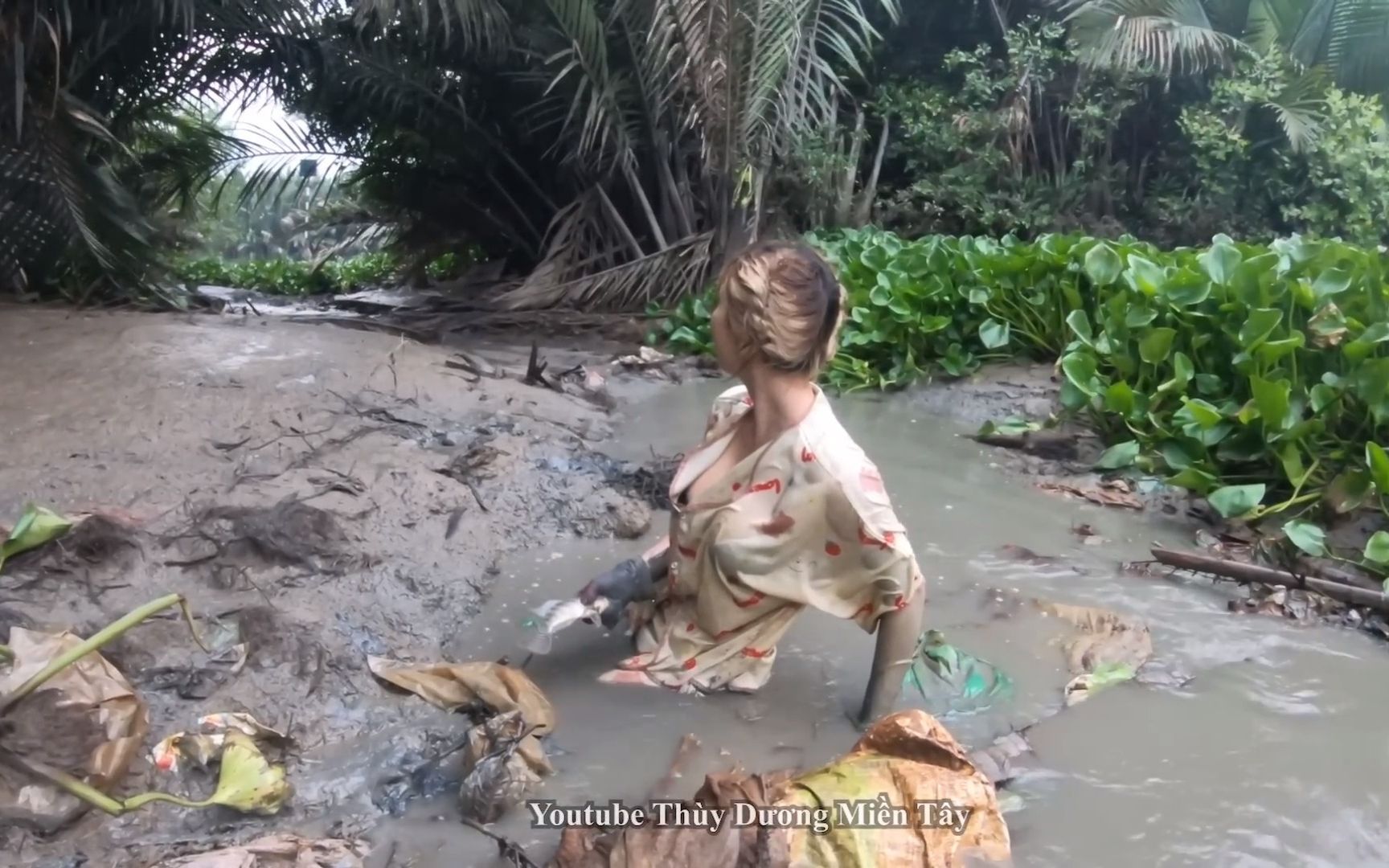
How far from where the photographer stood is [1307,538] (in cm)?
306

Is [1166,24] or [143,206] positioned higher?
[1166,24]

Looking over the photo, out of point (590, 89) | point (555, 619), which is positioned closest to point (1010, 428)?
point (555, 619)

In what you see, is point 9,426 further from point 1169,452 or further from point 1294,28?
point 1294,28

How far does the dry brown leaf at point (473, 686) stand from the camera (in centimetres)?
207

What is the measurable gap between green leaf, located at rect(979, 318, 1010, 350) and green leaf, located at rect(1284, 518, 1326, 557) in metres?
2.16

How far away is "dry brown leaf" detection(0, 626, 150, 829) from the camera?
164 centimetres

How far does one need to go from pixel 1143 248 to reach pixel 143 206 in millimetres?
6482

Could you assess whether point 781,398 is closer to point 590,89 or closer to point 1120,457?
point 1120,457

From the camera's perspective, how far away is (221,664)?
2.13 meters

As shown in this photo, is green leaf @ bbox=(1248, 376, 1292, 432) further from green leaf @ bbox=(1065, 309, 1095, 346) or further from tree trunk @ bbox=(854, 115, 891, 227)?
tree trunk @ bbox=(854, 115, 891, 227)

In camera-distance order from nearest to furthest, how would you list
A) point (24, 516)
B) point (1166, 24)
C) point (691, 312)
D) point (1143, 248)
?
point (24, 516) < point (1143, 248) < point (691, 312) < point (1166, 24)

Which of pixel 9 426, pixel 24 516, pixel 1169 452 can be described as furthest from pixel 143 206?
pixel 1169 452

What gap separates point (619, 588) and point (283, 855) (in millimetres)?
827

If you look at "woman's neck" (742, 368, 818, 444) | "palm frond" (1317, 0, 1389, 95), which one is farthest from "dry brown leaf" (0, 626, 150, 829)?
"palm frond" (1317, 0, 1389, 95)
